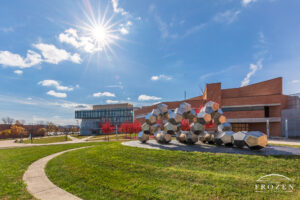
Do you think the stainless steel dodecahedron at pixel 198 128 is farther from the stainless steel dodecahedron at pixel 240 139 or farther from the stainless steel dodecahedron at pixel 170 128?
the stainless steel dodecahedron at pixel 240 139

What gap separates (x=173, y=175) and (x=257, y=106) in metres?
33.9

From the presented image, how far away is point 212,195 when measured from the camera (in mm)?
4602

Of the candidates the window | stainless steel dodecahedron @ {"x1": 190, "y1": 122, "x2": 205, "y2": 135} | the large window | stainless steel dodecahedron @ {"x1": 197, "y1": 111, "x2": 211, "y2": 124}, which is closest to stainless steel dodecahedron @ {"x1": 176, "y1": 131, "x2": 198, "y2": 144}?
stainless steel dodecahedron @ {"x1": 190, "y1": 122, "x2": 205, "y2": 135}

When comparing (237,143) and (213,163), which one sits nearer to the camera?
(213,163)

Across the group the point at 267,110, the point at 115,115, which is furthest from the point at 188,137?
the point at 115,115

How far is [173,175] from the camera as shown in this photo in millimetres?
5961

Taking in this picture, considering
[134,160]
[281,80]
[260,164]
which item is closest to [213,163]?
[260,164]

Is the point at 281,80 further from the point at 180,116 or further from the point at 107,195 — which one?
the point at 107,195

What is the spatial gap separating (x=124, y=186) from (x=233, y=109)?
3414cm

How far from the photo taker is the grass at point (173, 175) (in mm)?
4805

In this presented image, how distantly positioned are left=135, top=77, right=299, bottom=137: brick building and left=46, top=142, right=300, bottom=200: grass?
2722 cm

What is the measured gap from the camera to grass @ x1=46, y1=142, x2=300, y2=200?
4.80 m

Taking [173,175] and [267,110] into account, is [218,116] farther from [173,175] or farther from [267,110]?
[267,110]

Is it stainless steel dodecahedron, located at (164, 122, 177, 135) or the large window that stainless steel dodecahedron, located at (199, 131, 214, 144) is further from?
the large window
